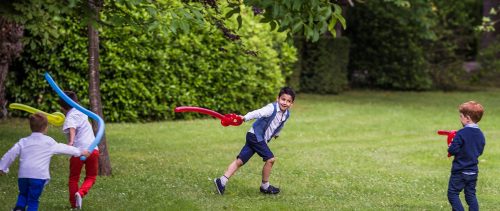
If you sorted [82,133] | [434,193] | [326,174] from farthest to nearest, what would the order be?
[326,174]
[434,193]
[82,133]

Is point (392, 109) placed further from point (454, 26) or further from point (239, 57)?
point (454, 26)

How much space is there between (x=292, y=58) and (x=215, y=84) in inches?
113

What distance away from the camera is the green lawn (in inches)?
350

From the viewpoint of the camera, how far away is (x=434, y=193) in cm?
975

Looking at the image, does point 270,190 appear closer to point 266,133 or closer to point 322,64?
point 266,133

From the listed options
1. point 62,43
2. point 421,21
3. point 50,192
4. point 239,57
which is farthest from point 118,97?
point 421,21

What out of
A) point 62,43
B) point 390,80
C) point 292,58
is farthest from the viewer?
point 390,80

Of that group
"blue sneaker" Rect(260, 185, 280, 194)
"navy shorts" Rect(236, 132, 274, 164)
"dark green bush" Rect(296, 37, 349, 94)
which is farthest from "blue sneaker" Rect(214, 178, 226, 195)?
"dark green bush" Rect(296, 37, 349, 94)

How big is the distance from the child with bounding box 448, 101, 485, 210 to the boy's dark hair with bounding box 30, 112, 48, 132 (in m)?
3.59

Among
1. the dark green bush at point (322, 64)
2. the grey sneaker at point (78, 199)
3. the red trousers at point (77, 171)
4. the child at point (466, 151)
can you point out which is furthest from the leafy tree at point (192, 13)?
the dark green bush at point (322, 64)

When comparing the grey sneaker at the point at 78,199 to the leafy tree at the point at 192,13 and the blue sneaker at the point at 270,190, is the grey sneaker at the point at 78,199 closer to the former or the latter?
the leafy tree at the point at 192,13

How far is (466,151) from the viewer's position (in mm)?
7645

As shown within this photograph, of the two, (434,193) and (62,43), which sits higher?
(62,43)

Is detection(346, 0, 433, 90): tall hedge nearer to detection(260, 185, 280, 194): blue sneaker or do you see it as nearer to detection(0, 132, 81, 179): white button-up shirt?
detection(260, 185, 280, 194): blue sneaker
